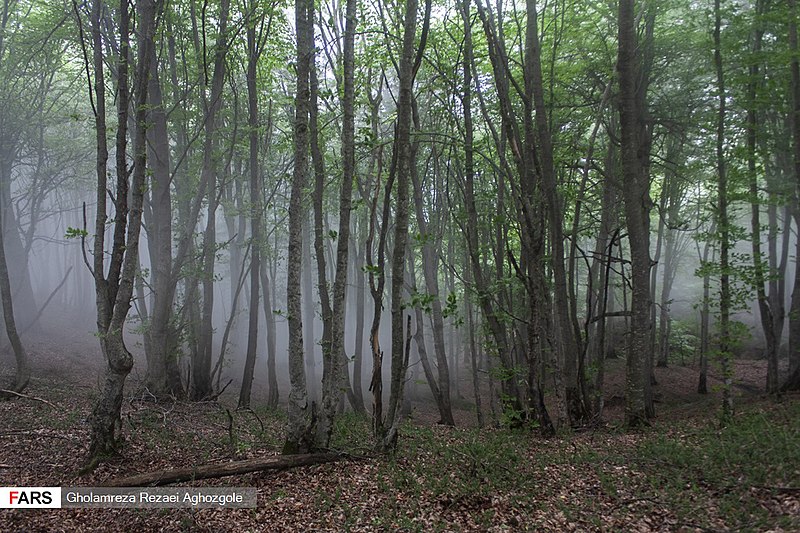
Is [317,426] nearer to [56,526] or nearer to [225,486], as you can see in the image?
[225,486]

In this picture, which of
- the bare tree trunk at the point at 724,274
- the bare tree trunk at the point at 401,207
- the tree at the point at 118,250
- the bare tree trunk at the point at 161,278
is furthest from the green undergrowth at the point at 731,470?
the bare tree trunk at the point at 161,278

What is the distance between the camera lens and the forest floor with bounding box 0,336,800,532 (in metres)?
5.35

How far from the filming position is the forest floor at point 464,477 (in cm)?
535

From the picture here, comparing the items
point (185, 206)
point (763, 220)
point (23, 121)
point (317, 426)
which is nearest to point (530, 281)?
point (317, 426)

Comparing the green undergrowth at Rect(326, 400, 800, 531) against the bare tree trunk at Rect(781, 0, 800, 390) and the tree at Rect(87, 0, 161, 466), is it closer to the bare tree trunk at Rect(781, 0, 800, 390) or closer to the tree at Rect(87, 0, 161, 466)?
the bare tree trunk at Rect(781, 0, 800, 390)

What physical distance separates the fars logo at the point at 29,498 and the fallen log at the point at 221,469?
1.99ft

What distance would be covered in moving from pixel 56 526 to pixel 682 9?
1690 centimetres

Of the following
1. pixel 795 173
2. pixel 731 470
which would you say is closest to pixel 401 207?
pixel 731 470

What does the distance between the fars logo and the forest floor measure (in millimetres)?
131

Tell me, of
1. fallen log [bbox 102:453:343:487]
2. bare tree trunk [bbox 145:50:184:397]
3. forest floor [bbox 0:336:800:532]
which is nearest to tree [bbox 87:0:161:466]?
forest floor [bbox 0:336:800:532]

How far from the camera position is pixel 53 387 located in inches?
512

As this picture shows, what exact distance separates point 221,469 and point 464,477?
332cm

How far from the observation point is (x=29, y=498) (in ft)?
20.4

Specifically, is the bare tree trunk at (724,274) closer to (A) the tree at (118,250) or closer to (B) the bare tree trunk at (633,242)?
(B) the bare tree trunk at (633,242)
